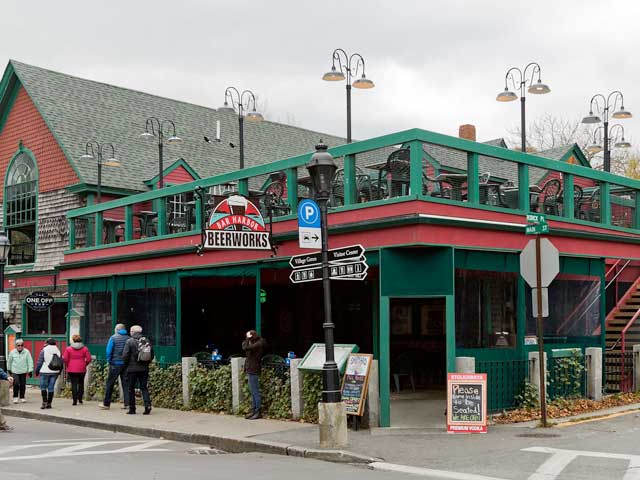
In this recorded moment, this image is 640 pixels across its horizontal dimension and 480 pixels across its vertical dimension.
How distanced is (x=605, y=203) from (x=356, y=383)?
26.6 feet

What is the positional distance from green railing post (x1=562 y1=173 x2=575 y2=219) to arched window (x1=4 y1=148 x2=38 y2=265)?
727 inches

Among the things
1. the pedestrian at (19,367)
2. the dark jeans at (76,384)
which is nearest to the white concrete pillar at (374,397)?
the dark jeans at (76,384)

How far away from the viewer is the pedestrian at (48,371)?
759 inches

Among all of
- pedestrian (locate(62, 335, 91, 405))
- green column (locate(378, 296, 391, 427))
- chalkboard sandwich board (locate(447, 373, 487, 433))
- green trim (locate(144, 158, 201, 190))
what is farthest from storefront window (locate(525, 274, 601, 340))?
green trim (locate(144, 158, 201, 190))

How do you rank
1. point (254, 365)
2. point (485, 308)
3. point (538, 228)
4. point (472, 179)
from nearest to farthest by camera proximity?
point (538, 228) < point (472, 179) < point (485, 308) < point (254, 365)

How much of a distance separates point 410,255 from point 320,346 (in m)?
2.52

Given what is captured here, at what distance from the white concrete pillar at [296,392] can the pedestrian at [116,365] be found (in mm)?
4798

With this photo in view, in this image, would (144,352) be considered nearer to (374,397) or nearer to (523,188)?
(374,397)

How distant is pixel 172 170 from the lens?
2892 centimetres

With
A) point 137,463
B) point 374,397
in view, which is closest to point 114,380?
point 374,397

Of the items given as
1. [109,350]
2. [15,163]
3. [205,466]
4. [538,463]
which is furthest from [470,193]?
[15,163]

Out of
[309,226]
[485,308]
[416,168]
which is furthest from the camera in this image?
[485,308]

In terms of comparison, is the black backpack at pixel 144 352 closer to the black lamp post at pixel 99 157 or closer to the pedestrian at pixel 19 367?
the pedestrian at pixel 19 367

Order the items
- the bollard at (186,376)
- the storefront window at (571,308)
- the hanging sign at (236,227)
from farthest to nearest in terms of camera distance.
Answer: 1. the bollard at (186,376)
2. the storefront window at (571,308)
3. the hanging sign at (236,227)
